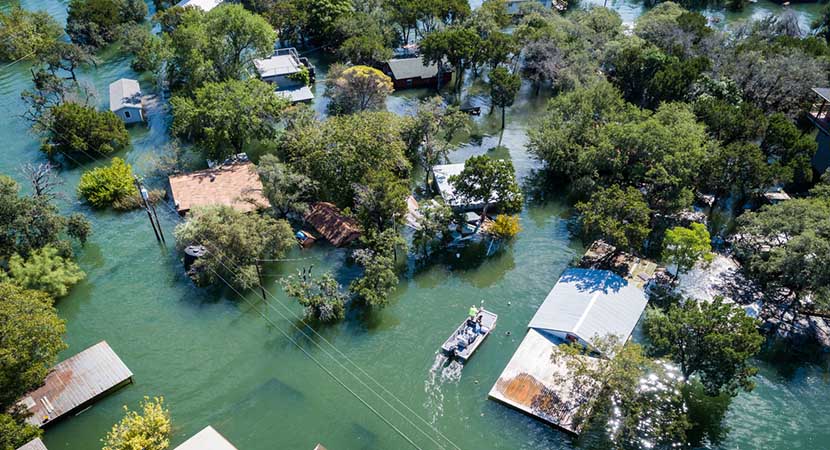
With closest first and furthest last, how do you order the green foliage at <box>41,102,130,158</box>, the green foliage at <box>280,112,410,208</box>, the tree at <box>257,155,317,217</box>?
the tree at <box>257,155,317,217</box> < the green foliage at <box>280,112,410,208</box> < the green foliage at <box>41,102,130,158</box>

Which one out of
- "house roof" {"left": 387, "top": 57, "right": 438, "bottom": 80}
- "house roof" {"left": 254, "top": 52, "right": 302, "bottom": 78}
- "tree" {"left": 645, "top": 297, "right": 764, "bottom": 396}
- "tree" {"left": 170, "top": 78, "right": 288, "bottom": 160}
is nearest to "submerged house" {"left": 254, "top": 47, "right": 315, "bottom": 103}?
"house roof" {"left": 254, "top": 52, "right": 302, "bottom": 78}

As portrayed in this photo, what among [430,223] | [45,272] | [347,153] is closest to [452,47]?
[347,153]

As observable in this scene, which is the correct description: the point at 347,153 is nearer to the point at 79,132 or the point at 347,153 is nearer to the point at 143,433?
the point at 143,433

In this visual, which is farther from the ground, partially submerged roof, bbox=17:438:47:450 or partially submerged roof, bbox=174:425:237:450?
partially submerged roof, bbox=17:438:47:450

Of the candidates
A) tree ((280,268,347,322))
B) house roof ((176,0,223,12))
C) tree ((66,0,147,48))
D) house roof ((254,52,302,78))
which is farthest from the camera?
house roof ((176,0,223,12))

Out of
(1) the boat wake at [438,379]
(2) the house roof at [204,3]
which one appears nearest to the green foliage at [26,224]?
(1) the boat wake at [438,379]

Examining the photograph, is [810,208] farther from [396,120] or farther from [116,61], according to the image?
[116,61]

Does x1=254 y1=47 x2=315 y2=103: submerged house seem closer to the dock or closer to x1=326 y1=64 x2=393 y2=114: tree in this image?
x1=326 y1=64 x2=393 y2=114: tree

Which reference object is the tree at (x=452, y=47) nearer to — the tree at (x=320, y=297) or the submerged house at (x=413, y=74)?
the submerged house at (x=413, y=74)
